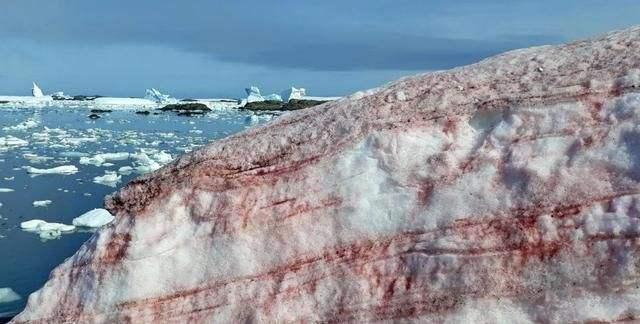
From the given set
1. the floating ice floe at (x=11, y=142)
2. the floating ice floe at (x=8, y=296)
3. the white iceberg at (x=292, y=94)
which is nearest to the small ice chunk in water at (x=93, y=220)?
the floating ice floe at (x=8, y=296)

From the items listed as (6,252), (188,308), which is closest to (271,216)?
(188,308)

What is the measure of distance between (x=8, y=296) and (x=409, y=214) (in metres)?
6.55

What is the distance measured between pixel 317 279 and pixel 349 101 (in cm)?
130

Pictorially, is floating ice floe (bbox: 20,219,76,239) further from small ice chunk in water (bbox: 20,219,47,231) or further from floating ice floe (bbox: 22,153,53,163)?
floating ice floe (bbox: 22,153,53,163)

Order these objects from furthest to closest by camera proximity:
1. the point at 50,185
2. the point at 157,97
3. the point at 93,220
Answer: the point at 157,97
the point at 50,185
the point at 93,220

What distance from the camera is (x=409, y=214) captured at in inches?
171

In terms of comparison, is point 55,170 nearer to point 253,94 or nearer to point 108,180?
point 108,180

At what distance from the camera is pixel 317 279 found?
4.42 meters

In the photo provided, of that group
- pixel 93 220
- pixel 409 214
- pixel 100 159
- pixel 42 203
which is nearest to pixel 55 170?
pixel 100 159

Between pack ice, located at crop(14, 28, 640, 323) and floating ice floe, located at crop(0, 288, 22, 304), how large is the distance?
4.40m

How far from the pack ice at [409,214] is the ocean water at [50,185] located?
252 centimetres

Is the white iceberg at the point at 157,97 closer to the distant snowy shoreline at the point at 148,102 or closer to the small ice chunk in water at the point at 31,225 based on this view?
the distant snowy shoreline at the point at 148,102

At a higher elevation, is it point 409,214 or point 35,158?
point 409,214

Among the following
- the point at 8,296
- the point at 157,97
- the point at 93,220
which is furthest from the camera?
the point at 157,97
